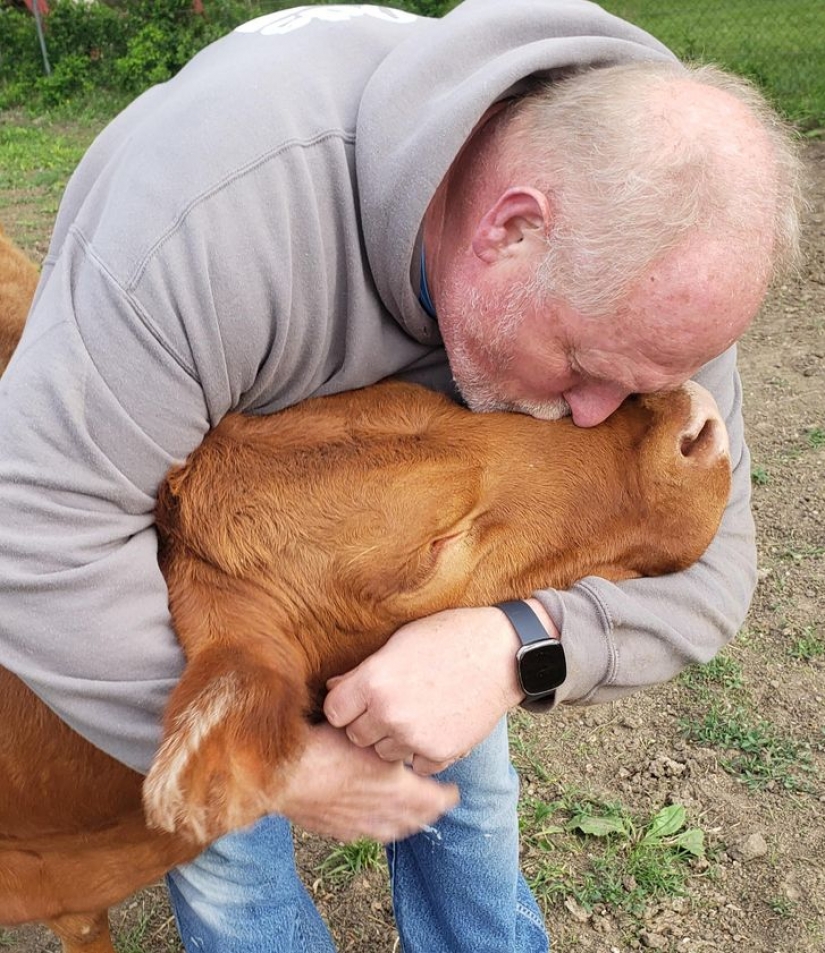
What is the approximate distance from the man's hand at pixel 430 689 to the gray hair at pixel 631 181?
0.61 meters

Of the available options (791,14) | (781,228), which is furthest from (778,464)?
(791,14)

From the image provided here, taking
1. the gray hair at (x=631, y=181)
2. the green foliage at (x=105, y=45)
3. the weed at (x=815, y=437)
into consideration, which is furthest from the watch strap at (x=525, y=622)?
the green foliage at (x=105, y=45)

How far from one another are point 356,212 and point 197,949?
68.2 inches

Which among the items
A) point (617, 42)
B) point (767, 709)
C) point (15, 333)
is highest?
point (617, 42)

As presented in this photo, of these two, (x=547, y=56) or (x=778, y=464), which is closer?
(x=547, y=56)

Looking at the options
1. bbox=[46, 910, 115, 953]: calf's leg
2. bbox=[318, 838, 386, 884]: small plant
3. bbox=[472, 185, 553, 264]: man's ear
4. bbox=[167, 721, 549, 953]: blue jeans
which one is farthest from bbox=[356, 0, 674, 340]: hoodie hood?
bbox=[318, 838, 386, 884]: small plant

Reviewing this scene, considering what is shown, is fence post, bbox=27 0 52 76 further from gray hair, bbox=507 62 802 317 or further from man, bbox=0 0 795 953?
gray hair, bbox=507 62 802 317

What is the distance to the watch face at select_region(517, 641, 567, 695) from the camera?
201cm

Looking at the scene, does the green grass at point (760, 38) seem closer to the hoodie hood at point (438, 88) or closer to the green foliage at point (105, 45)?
the green foliage at point (105, 45)

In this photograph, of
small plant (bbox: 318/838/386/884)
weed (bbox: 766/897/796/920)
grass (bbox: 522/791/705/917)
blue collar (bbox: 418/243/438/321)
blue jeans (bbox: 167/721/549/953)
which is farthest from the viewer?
small plant (bbox: 318/838/386/884)

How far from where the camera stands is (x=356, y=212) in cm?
208

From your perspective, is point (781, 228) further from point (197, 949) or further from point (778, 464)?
point (778, 464)

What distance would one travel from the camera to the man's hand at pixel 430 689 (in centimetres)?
187

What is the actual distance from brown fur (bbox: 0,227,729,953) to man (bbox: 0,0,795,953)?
0.18 ft
